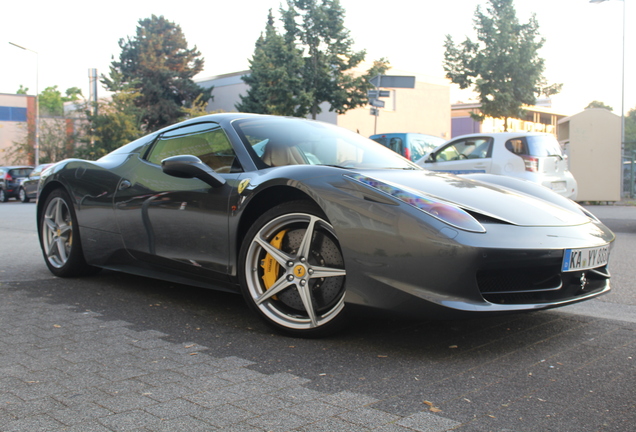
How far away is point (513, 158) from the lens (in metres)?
11.4

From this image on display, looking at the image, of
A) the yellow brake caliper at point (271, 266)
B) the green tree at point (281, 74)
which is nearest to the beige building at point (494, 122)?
the green tree at point (281, 74)

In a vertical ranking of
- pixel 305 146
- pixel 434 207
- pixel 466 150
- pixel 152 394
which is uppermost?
pixel 466 150

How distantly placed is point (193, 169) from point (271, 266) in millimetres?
753

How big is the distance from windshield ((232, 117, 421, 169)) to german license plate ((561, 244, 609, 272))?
4.20 feet

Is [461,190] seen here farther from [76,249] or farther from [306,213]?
[76,249]

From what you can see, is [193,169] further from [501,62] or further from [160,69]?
[160,69]

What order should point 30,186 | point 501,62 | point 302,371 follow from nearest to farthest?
point 302,371 < point 30,186 < point 501,62

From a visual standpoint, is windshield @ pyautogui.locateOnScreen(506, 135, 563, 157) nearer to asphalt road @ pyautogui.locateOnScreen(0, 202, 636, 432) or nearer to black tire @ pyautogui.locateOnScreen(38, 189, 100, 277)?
asphalt road @ pyautogui.locateOnScreen(0, 202, 636, 432)

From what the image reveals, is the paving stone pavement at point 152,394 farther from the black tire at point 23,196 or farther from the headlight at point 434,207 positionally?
the black tire at point 23,196

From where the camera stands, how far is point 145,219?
418cm

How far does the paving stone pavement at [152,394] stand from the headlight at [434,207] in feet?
3.03

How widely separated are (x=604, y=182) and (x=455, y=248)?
50.9ft

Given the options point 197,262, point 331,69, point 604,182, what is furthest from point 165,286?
point 331,69

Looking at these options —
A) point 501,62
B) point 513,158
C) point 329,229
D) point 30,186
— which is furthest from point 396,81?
point 30,186
